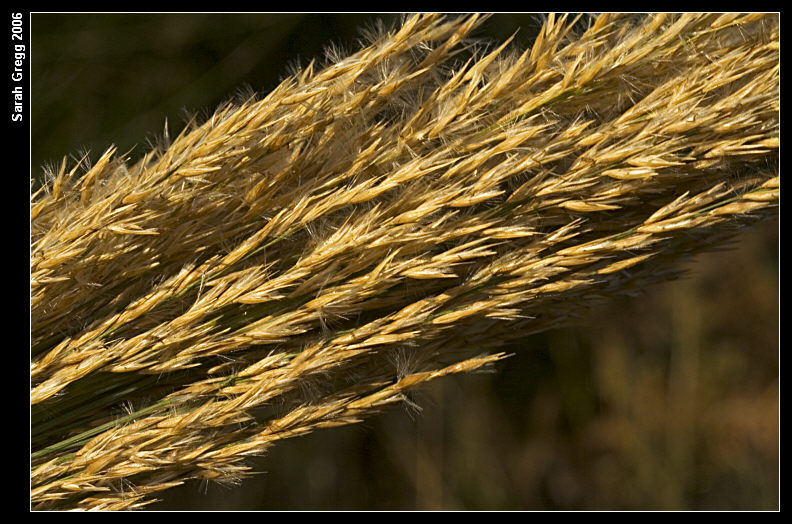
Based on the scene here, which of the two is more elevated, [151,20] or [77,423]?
[151,20]

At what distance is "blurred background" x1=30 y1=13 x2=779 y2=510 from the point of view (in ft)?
4.57

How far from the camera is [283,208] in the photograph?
733 millimetres

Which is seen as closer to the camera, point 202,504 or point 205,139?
point 205,139

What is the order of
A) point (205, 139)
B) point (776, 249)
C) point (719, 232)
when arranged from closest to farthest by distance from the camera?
1. point (205, 139)
2. point (719, 232)
3. point (776, 249)

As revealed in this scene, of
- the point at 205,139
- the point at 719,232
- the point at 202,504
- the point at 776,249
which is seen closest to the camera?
the point at 205,139

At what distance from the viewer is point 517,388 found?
4.85 feet

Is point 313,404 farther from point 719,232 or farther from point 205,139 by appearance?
point 719,232

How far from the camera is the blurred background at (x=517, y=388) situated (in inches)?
54.8

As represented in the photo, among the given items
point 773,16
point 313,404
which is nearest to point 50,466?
point 313,404

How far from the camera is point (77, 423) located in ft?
2.43

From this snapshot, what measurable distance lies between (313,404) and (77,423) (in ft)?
0.96
